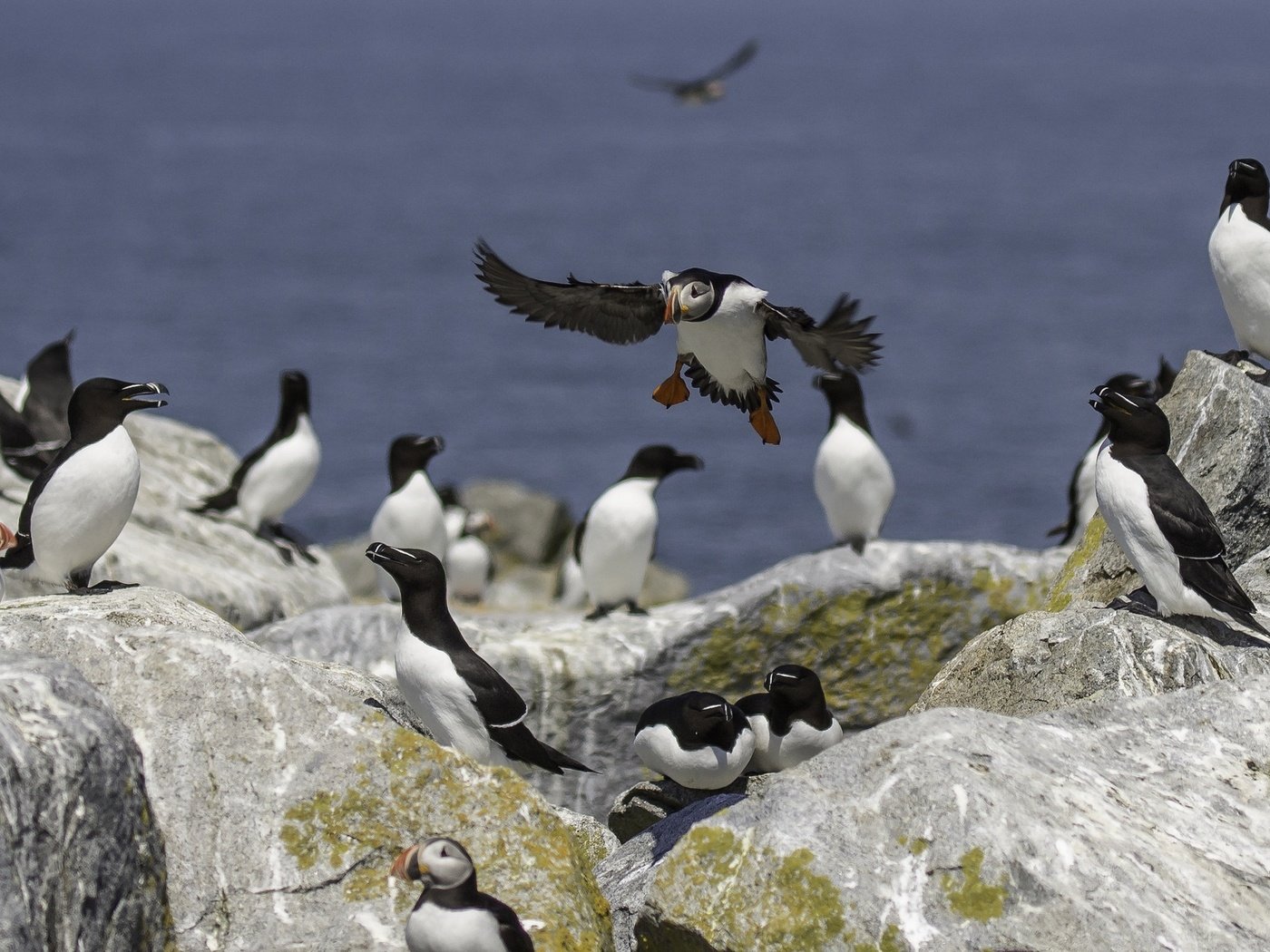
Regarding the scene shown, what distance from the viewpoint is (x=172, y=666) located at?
5176 mm

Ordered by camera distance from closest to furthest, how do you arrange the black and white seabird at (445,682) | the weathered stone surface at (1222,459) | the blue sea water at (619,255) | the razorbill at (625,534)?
1. the black and white seabird at (445,682)
2. the weathered stone surface at (1222,459)
3. the razorbill at (625,534)
4. the blue sea water at (619,255)

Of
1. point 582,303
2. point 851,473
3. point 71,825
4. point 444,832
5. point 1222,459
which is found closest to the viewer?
point 71,825

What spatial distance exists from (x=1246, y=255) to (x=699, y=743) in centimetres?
329

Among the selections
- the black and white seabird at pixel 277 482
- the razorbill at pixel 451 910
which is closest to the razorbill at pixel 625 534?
the black and white seabird at pixel 277 482

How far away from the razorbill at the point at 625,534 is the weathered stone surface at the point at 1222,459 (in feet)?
12.2

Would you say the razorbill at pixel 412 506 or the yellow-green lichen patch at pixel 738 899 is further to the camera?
the razorbill at pixel 412 506

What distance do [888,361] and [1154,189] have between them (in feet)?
116

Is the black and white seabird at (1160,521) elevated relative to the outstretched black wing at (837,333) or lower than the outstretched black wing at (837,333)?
lower

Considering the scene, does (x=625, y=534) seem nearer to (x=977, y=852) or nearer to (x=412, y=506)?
(x=412, y=506)

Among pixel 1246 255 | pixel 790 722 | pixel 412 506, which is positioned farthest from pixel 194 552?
pixel 1246 255

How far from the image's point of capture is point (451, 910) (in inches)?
175

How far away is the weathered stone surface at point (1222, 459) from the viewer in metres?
7.05

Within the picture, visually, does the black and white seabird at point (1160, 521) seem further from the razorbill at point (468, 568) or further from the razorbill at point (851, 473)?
the razorbill at point (468, 568)

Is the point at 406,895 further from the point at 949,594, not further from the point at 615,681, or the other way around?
the point at 949,594
